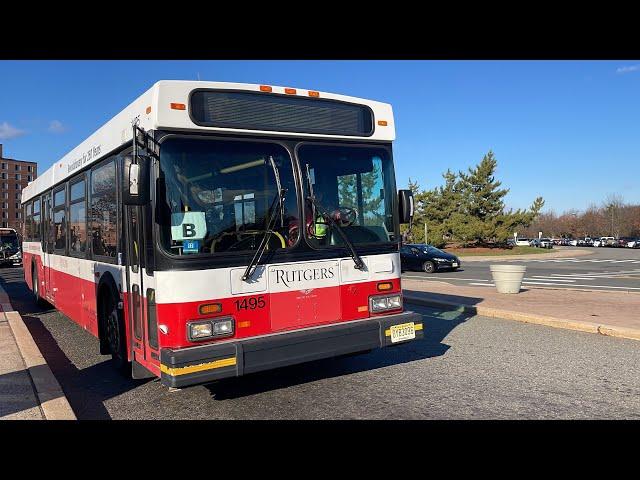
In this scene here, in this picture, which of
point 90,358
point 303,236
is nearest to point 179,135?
point 303,236

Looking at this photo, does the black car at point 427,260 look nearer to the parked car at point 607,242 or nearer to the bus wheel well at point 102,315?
the bus wheel well at point 102,315

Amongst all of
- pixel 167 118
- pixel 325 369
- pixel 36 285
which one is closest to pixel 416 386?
pixel 325 369

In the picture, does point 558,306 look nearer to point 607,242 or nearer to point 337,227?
point 337,227

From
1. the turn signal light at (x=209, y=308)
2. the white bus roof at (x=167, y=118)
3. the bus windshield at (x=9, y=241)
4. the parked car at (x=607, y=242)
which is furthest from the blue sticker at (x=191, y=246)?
the parked car at (x=607, y=242)

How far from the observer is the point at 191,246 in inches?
179

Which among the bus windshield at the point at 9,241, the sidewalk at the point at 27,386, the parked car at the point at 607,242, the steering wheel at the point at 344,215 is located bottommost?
the parked car at the point at 607,242

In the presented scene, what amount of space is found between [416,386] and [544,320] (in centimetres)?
450

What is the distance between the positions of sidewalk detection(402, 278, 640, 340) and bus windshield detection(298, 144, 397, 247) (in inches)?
181

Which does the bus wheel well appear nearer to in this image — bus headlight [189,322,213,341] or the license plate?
bus headlight [189,322,213,341]

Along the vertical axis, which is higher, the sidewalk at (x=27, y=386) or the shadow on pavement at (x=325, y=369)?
the sidewalk at (x=27, y=386)

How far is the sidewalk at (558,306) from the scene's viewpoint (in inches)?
335

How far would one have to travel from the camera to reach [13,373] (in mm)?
6164

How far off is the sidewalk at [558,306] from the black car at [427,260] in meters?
11.2

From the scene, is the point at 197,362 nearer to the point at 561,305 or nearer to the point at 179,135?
the point at 179,135
